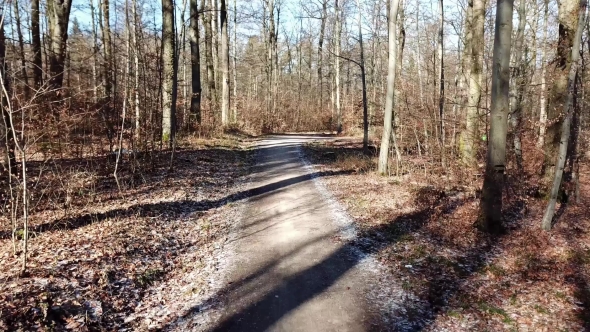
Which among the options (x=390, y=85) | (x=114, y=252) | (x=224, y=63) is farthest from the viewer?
(x=224, y=63)

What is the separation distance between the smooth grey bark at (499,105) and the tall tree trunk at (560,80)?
281cm

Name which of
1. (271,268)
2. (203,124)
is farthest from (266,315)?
(203,124)

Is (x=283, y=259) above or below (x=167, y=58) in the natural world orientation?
below

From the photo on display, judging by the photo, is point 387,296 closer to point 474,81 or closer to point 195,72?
point 474,81

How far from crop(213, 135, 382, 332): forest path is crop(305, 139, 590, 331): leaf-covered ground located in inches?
24.7

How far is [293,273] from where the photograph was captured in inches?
257

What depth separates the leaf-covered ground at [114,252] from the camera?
5.07 meters

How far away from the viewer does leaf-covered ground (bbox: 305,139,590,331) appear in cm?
538

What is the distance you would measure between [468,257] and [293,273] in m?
3.41

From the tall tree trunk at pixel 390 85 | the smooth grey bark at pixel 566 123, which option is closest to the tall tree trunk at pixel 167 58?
the tall tree trunk at pixel 390 85

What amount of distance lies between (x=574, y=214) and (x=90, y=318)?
1094 centimetres

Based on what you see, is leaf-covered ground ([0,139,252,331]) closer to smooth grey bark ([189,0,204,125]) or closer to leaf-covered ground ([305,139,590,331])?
leaf-covered ground ([305,139,590,331])

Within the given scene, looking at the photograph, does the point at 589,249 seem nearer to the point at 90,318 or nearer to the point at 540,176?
the point at 540,176

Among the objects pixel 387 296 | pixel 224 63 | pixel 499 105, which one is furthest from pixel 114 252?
pixel 224 63
